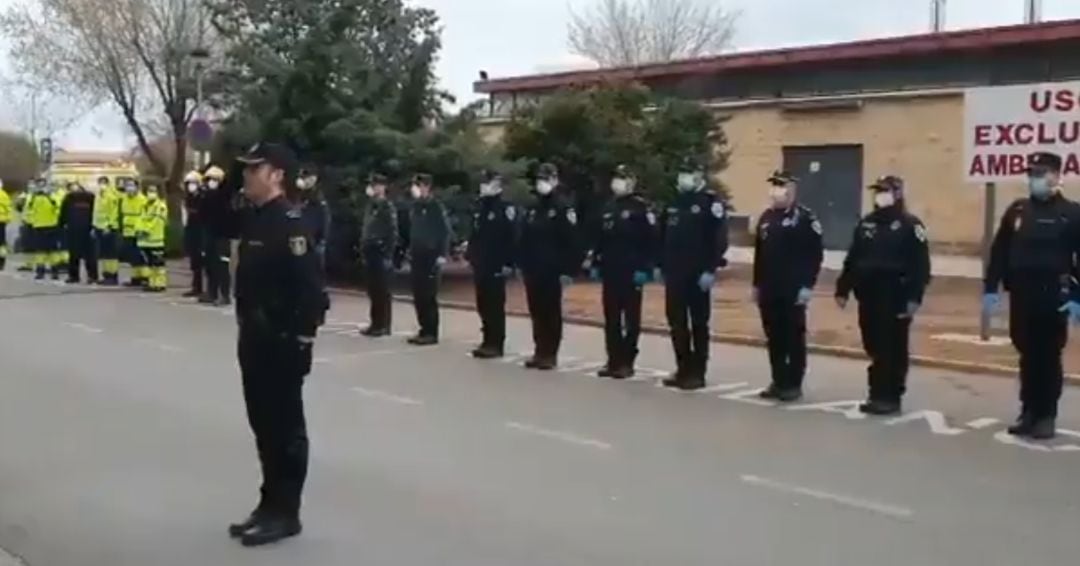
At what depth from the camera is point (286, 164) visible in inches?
275

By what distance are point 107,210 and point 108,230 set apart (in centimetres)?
35

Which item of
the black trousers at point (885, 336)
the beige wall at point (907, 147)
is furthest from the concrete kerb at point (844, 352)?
the beige wall at point (907, 147)

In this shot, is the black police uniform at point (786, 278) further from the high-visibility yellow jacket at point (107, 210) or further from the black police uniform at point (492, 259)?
the high-visibility yellow jacket at point (107, 210)

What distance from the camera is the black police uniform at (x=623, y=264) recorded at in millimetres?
13297

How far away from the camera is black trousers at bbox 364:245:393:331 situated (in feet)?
56.0

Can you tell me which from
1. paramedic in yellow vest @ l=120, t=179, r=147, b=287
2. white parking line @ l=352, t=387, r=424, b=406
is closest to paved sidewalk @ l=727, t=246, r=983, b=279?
paramedic in yellow vest @ l=120, t=179, r=147, b=287

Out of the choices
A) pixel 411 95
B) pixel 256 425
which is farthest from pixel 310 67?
pixel 256 425

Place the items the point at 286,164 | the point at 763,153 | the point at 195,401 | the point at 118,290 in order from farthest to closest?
the point at 763,153
the point at 118,290
the point at 195,401
the point at 286,164

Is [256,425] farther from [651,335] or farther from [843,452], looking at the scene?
[651,335]

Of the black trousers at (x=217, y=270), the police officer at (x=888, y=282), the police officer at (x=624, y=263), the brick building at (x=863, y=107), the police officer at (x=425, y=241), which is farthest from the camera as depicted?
the brick building at (x=863, y=107)

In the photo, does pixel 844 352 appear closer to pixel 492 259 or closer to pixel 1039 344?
pixel 492 259

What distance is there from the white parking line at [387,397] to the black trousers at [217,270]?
941cm

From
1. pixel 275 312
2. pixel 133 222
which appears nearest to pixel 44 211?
pixel 133 222

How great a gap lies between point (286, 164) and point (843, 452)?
4.55 m
